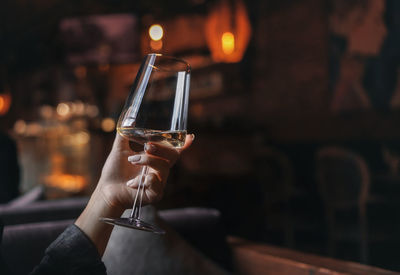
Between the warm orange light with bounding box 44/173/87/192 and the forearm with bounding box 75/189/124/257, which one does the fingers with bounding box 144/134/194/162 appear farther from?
the warm orange light with bounding box 44/173/87/192

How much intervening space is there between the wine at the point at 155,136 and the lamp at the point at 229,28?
3.31 m

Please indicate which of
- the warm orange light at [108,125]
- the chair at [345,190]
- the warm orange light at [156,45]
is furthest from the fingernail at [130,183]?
the warm orange light at [156,45]

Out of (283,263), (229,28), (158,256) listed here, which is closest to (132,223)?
(158,256)

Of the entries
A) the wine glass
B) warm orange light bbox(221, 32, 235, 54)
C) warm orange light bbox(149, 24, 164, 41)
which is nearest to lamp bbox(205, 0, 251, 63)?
warm orange light bbox(221, 32, 235, 54)

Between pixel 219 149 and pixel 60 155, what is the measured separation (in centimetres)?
409

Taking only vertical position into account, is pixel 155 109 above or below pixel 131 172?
above

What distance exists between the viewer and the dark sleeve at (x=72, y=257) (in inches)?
36.5

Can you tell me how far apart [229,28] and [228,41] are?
4.5 inches

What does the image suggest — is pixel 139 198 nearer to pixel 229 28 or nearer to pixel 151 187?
pixel 151 187

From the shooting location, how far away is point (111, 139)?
5191 millimetres

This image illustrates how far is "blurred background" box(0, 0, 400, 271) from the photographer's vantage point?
3396 millimetres

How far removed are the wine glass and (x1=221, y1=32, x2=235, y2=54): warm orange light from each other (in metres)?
3.29

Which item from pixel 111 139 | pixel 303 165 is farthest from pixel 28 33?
pixel 303 165

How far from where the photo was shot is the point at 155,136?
0.88 m
